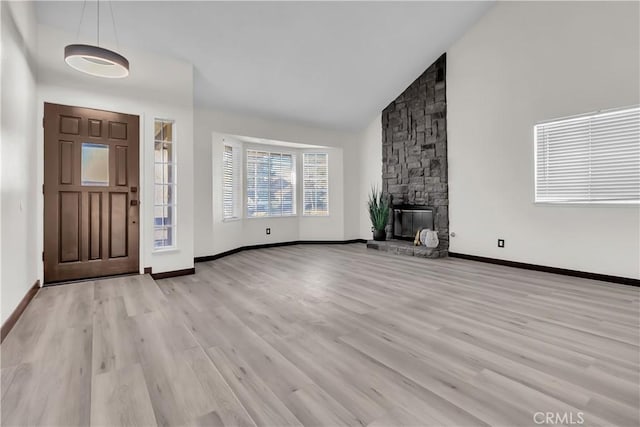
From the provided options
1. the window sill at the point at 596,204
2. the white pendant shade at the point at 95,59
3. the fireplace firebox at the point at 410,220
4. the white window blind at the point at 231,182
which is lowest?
the fireplace firebox at the point at 410,220

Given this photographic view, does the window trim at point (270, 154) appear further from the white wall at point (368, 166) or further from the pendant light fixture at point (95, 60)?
the pendant light fixture at point (95, 60)

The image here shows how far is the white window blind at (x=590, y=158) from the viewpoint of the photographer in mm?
3791

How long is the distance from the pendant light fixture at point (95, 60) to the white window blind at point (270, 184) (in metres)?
3.57

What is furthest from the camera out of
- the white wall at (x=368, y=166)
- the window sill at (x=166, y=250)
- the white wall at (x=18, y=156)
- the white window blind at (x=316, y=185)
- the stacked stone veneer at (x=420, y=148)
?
the white window blind at (x=316, y=185)

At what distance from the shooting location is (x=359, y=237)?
762 centimetres

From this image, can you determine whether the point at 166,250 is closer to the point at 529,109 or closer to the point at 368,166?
the point at 368,166

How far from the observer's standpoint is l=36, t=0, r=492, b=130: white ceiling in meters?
3.68

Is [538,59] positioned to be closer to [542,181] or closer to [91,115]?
[542,181]

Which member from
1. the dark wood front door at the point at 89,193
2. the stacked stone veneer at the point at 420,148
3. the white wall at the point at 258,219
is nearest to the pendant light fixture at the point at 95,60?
the dark wood front door at the point at 89,193

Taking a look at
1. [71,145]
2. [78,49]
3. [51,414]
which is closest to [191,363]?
[51,414]

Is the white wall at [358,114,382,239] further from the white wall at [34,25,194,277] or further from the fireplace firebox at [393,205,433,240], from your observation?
the white wall at [34,25,194,277]

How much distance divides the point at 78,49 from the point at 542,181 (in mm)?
5562

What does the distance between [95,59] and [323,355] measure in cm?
311

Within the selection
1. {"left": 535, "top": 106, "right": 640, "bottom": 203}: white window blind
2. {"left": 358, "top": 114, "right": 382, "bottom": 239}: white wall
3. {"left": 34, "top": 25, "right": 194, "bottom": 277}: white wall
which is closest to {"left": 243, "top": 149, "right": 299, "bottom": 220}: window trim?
{"left": 358, "top": 114, "right": 382, "bottom": 239}: white wall
